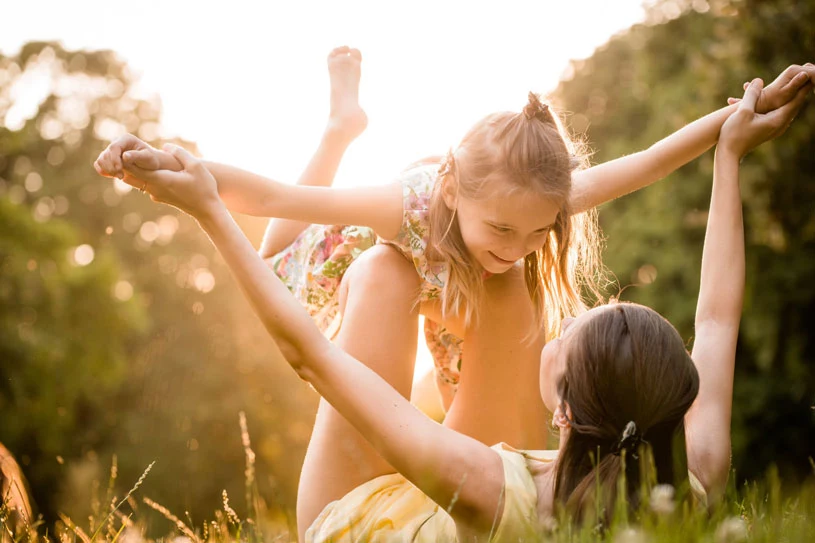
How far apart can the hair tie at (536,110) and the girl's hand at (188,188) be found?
1.36m

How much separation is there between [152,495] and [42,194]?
712 cm

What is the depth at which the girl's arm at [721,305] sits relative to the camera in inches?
89.4

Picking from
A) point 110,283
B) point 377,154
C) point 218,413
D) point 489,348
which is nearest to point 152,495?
point 218,413

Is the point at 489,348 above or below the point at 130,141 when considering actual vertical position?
below

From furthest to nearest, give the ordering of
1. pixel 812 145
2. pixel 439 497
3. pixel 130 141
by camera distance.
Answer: pixel 812 145
pixel 130 141
pixel 439 497

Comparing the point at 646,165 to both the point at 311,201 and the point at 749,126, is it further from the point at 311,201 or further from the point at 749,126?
the point at 311,201

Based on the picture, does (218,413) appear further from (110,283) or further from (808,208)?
(808,208)

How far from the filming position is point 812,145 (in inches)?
371

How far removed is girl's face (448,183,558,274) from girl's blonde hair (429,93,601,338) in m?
0.04

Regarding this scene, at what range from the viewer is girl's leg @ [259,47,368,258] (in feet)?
11.5

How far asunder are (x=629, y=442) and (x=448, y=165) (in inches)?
57.8

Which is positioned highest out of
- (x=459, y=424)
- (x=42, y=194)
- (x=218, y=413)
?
(x=42, y=194)

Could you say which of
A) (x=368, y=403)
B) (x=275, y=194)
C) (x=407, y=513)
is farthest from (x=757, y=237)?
(x=368, y=403)

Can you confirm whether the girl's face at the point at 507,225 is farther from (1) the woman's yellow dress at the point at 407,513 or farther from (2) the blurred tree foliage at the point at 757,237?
(2) the blurred tree foliage at the point at 757,237
